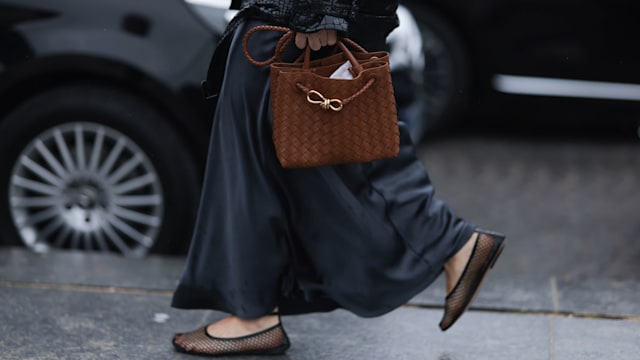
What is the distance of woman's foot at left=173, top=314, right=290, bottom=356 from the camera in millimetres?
3289

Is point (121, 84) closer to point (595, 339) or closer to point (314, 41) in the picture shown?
point (314, 41)

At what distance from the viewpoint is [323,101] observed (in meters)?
2.88

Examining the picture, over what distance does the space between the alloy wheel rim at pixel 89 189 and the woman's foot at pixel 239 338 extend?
1.20 metres

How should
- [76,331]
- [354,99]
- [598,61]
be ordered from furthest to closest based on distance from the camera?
[598,61], [76,331], [354,99]

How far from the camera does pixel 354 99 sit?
290cm

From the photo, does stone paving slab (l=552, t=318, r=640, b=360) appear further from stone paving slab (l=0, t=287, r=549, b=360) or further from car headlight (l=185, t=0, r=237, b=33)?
car headlight (l=185, t=0, r=237, b=33)

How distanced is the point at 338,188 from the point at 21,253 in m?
1.72

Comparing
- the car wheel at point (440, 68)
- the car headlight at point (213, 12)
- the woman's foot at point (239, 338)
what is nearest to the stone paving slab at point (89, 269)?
the woman's foot at point (239, 338)

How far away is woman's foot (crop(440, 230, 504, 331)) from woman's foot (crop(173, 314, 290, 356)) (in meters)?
→ 0.51

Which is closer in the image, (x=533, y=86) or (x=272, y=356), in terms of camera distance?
(x=272, y=356)

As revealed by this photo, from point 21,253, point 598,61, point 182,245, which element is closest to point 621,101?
point 598,61

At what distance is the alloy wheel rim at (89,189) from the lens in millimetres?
4422

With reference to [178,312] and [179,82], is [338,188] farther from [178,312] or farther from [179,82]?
[179,82]

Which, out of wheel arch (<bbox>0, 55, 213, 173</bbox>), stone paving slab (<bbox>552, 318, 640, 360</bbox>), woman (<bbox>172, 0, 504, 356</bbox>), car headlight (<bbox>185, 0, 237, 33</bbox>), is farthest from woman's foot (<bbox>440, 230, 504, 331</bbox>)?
car headlight (<bbox>185, 0, 237, 33</bbox>)
